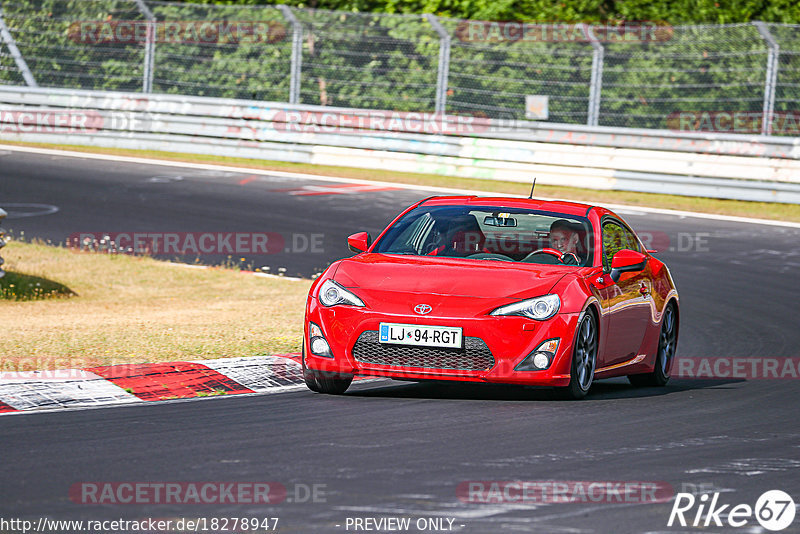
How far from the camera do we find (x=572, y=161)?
75.7 feet

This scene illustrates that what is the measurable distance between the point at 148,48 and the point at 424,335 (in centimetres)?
1869

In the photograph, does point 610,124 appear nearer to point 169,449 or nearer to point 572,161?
point 572,161

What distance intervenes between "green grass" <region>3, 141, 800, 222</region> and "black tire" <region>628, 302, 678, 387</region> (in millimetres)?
10928

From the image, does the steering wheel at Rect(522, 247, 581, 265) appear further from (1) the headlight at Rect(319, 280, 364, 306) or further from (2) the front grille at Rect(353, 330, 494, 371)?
(1) the headlight at Rect(319, 280, 364, 306)

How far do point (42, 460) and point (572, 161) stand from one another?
17.4 meters

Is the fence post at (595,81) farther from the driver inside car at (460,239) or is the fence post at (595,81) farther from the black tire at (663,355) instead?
the driver inside car at (460,239)

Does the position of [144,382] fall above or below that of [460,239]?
below

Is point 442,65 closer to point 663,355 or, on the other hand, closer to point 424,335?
point 663,355

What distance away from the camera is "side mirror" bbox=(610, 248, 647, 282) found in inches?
372

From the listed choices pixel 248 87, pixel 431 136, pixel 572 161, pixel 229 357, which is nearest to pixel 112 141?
pixel 248 87

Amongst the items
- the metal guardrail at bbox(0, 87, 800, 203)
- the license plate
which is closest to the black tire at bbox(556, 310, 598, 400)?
the license plate

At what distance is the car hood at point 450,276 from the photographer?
865 cm

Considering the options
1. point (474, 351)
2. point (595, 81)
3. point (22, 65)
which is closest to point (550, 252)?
point (474, 351)

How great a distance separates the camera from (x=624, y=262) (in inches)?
372
